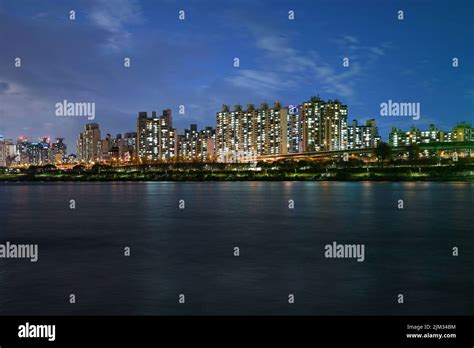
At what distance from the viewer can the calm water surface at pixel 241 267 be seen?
16016 mm

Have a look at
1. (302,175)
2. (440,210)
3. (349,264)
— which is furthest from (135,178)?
(349,264)

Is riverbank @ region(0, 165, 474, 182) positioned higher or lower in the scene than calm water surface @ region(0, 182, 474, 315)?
higher

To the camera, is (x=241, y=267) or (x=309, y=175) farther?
(x=309, y=175)

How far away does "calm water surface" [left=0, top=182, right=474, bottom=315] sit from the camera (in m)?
16.0

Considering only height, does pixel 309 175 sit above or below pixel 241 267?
above

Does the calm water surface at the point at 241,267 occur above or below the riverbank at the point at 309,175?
below

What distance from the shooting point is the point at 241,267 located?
22.1 meters

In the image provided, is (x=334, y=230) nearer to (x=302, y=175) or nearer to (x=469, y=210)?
(x=469, y=210)

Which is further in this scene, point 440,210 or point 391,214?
point 440,210

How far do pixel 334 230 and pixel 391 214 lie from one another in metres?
11.5

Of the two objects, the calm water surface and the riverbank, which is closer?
the calm water surface

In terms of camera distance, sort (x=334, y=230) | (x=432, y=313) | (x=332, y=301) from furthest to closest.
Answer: (x=334, y=230) < (x=332, y=301) < (x=432, y=313)

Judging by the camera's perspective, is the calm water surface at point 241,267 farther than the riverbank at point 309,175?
No
